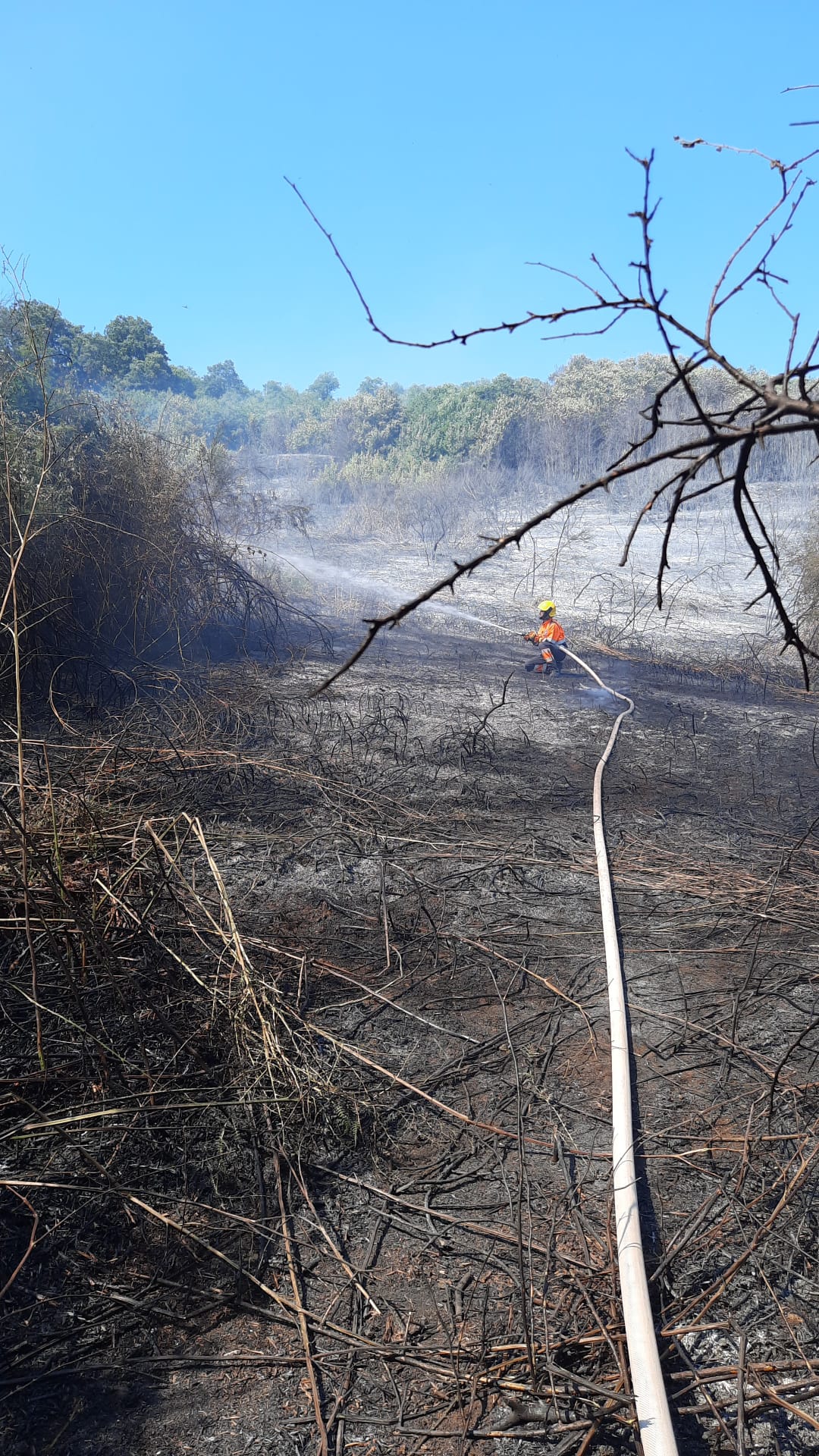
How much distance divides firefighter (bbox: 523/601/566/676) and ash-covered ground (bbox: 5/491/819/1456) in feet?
14.2

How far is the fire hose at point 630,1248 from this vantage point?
6.55 ft

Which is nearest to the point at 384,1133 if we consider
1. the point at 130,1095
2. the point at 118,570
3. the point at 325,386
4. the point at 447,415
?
the point at 130,1095

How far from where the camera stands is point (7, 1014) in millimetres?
3080

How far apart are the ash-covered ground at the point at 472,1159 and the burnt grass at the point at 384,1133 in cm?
1

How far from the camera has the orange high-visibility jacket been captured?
35.5ft

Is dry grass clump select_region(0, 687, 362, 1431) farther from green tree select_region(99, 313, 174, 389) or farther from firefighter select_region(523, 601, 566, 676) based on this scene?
green tree select_region(99, 313, 174, 389)

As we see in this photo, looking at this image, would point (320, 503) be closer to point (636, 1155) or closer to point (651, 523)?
point (651, 523)

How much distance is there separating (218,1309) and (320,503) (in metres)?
31.5

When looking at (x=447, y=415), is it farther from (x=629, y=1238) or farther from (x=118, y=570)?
(x=629, y=1238)

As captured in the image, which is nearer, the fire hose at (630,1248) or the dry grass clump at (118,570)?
the fire hose at (630,1248)

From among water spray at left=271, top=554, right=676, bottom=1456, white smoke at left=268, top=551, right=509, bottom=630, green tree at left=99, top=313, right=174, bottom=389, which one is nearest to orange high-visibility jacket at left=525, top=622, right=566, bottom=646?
white smoke at left=268, top=551, right=509, bottom=630

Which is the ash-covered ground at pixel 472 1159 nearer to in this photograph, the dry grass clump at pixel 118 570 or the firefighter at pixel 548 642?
the dry grass clump at pixel 118 570

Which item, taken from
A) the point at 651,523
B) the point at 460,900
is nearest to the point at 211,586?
the point at 460,900

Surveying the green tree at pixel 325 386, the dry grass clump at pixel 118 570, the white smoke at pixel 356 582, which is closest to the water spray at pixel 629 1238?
the dry grass clump at pixel 118 570
